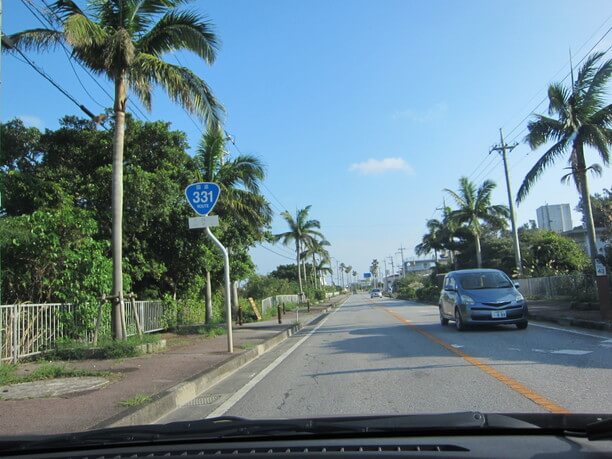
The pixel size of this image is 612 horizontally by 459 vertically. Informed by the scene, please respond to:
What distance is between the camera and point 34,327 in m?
12.1

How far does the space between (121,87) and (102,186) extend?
536 cm

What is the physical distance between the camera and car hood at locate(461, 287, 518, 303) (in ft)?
47.4

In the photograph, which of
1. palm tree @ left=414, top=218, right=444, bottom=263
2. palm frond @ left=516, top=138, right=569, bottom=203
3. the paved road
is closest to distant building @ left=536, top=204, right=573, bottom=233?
palm tree @ left=414, top=218, right=444, bottom=263

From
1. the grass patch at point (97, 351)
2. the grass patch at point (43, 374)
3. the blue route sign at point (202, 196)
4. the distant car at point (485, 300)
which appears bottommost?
the grass patch at point (43, 374)

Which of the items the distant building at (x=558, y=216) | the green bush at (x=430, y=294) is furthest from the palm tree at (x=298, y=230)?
the distant building at (x=558, y=216)

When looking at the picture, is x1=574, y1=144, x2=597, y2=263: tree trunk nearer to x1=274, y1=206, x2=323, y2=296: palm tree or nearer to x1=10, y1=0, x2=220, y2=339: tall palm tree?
x1=10, y1=0, x2=220, y2=339: tall palm tree

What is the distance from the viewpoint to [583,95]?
18719 millimetres

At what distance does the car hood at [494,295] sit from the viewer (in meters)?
14.5

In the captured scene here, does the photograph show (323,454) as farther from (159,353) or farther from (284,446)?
(159,353)

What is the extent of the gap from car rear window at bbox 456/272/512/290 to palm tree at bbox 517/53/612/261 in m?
4.57

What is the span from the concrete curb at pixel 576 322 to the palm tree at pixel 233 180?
12.4 meters

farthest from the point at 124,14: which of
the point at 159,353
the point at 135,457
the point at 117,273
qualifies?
the point at 135,457

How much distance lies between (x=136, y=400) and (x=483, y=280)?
36.7 ft

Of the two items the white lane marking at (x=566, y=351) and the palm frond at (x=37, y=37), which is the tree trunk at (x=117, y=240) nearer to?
the palm frond at (x=37, y=37)
